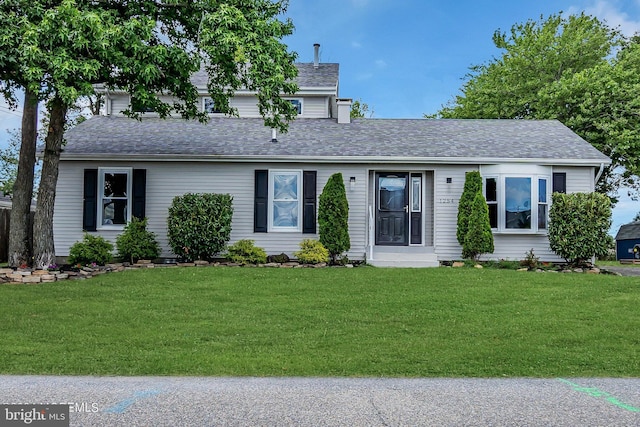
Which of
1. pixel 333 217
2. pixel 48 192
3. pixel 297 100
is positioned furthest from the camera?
pixel 297 100

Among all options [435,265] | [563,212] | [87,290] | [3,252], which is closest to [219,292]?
[87,290]

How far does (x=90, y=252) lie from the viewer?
1317cm

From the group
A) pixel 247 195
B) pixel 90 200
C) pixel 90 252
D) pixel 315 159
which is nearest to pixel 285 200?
pixel 247 195

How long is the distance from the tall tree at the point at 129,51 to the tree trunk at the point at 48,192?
22 millimetres

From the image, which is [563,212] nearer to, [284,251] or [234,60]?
[284,251]

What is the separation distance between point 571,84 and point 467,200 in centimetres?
1258

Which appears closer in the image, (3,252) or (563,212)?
(563,212)

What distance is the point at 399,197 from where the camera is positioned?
15070mm

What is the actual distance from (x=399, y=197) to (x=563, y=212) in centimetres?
408

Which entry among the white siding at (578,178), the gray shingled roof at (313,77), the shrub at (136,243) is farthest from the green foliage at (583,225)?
the shrub at (136,243)

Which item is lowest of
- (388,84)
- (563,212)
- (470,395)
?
(470,395)

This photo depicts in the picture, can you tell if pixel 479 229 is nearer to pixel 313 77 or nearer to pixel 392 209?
pixel 392 209

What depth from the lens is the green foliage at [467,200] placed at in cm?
1392

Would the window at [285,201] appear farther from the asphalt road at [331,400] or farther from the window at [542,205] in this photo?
the asphalt road at [331,400]
